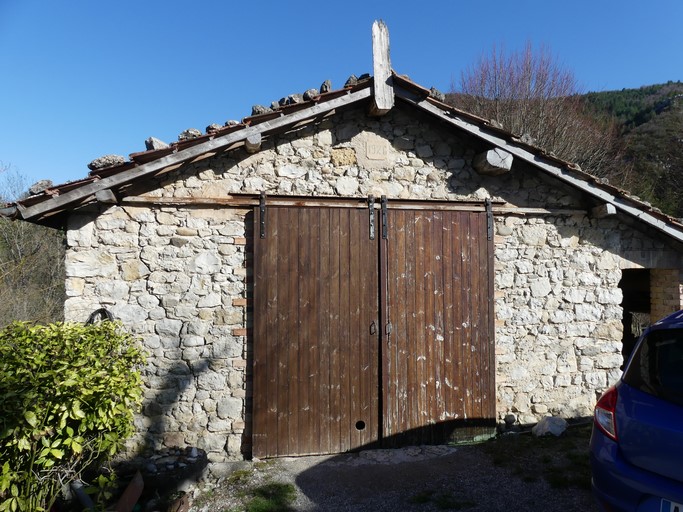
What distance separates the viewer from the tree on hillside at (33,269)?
1068cm

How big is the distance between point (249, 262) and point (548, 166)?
3.58 meters

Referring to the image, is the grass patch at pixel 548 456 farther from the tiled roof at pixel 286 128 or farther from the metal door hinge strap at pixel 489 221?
the tiled roof at pixel 286 128

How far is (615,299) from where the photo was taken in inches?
211

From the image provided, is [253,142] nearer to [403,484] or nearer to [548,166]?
[548,166]

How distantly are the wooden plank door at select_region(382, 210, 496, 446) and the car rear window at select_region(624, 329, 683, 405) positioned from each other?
93.2 inches

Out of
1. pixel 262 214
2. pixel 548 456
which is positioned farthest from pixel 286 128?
pixel 548 456

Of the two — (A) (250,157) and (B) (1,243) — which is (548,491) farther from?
(B) (1,243)

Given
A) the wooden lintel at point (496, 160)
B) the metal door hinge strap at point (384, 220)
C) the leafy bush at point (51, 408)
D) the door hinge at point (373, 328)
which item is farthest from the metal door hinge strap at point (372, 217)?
the leafy bush at point (51, 408)

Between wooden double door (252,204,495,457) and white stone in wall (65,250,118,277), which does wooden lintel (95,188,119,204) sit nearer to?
white stone in wall (65,250,118,277)

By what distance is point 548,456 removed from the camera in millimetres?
4410

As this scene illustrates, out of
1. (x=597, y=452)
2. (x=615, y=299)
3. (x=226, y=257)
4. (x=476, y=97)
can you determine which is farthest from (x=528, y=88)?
(x=597, y=452)

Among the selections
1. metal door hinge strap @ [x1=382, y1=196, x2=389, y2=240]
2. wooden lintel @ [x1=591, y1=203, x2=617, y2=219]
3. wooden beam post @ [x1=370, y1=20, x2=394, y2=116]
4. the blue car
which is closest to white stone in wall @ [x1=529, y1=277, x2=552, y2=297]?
wooden lintel @ [x1=591, y1=203, x2=617, y2=219]

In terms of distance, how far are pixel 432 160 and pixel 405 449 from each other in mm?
3376

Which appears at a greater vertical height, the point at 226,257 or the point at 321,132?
the point at 321,132
